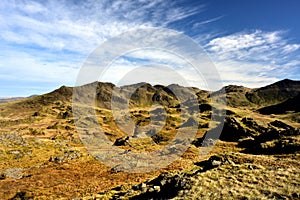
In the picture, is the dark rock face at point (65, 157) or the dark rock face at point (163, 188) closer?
the dark rock face at point (163, 188)

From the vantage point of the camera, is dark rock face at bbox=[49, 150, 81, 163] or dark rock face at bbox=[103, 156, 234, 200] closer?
dark rock face at bbox=[103, 156, 234, 200]

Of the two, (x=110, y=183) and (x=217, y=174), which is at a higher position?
(x=217, y=174)

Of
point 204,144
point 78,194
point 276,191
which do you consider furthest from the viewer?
point 204,144

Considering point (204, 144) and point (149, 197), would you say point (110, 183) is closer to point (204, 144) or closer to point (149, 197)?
point (149, 197)

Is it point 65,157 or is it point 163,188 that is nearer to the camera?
point 163,188

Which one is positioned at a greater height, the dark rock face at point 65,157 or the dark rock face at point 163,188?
the dark rock face at point 163,188

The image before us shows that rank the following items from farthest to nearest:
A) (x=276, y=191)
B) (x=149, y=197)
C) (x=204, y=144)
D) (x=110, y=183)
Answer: (x=204, y=144) < (x=110, y=183) < (x=149, y=197) < (x=276, y=191)

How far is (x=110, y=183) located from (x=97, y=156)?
2007 centimetres

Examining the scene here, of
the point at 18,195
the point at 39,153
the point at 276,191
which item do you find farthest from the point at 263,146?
the point at 39,153

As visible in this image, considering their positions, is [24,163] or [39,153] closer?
[24,163]

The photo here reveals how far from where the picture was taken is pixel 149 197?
85.8 ft

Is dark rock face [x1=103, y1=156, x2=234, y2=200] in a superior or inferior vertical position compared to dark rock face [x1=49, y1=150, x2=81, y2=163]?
superior

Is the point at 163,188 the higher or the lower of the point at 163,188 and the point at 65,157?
the higher

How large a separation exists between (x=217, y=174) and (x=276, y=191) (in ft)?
21.0
